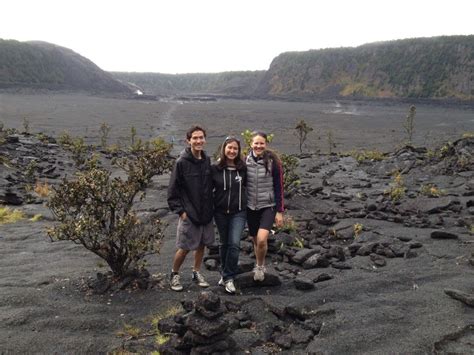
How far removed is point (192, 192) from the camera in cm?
632

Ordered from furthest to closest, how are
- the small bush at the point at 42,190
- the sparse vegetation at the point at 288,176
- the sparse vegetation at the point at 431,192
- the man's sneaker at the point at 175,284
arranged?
1. the small bush at the point at 42,190
2. the sparse vegetation at the point at 288,176
3. the sparse vegetation at the point at 431,192
4. the man's sneaker at the point at 175,284

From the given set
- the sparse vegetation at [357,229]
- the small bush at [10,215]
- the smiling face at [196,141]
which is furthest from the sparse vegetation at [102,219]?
the small bush at [10,215]

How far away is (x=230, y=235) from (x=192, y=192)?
0.87 m

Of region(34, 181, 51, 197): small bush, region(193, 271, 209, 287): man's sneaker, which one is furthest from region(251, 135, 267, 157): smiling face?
region(34, 181, 51, 197): small bush

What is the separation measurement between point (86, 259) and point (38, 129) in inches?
1837

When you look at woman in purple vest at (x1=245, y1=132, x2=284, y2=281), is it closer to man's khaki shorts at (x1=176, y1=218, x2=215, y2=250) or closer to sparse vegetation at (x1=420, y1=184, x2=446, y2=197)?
man's khaki shorts at (x1=176, y1=218, x2=215, y2=250)

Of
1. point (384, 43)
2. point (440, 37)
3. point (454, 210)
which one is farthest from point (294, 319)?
point (384, 43)

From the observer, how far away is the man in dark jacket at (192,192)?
6.30 meters

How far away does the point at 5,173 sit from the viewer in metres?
19.4

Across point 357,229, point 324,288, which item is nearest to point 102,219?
point 324,288

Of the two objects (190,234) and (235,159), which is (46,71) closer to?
(190,234)

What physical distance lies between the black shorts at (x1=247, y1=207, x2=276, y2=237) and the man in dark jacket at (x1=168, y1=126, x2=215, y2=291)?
67 centimetres

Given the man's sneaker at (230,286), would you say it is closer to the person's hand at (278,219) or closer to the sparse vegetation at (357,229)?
the person's hand at (278,219)

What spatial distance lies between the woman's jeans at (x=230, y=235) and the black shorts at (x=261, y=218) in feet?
0.83
